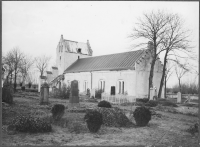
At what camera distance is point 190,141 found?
26.2ft

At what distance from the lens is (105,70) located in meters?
30.4

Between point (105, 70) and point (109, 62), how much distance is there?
74.4 inches

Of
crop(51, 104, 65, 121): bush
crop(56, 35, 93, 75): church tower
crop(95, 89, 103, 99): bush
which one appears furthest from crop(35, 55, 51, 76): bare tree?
crop(51, 104, 65, 121): bush

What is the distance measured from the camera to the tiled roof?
28.0 m

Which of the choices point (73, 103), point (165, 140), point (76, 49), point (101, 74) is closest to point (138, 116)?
point (165, 140)

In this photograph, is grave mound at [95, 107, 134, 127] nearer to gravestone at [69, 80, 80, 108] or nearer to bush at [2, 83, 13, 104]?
gravestone at [69, 80, 80, 108]

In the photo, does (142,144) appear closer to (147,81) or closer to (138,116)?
(138,116)

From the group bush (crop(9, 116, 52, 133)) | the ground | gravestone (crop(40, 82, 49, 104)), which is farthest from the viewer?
gravestone (crop(40, 82, 49, 104))

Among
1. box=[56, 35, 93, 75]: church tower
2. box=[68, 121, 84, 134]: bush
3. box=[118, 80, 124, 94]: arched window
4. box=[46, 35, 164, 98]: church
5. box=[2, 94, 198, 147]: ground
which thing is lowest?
box=[2, 94, 198, 147]: ground

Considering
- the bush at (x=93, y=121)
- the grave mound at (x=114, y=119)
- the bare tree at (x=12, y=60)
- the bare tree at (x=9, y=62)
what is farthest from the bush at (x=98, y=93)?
the bush at (x=93, y=121)

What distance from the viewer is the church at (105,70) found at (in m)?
26.5

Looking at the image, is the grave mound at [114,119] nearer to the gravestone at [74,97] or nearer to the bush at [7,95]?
the gravestone at [74,97]

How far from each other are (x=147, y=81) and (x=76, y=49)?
2001 centimetres

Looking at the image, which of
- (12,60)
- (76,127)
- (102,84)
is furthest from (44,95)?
(102,84)
